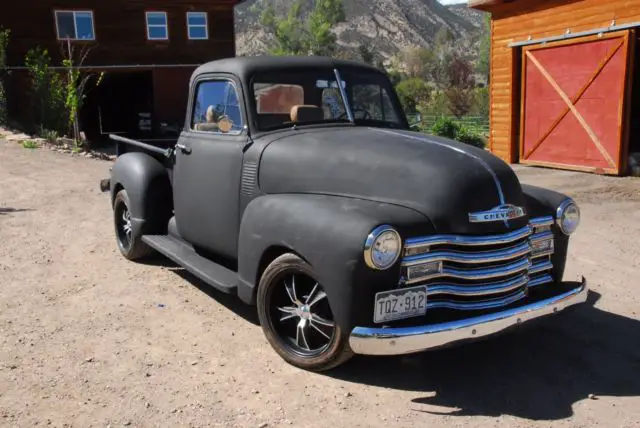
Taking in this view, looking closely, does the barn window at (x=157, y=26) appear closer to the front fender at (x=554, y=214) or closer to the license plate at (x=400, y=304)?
the front fender at (x=554, y=214)

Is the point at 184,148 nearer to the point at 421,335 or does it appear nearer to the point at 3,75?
the point at 421,335

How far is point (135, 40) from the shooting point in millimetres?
24594

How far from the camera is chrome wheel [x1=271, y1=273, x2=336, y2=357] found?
3703 mm

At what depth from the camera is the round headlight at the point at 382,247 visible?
3230 mm

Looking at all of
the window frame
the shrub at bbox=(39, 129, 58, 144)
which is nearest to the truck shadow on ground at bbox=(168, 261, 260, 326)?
the window frame

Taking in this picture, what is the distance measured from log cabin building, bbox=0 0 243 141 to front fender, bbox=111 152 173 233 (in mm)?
17296

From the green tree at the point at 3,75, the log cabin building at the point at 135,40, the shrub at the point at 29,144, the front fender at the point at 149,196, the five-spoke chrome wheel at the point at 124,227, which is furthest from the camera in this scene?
the log cabin building at the point at 135,40

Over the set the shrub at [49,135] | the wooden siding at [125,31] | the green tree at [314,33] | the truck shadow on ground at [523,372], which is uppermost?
the green tree at [314,33]

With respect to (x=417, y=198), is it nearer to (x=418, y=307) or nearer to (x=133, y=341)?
(x=418, y=307)

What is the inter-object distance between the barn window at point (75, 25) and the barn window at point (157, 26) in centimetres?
222

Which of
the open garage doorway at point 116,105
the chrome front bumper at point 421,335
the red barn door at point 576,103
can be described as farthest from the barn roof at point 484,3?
the open garage doorway at point 116,105

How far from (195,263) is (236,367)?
3.96 ft

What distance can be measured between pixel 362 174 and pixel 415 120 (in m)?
1.82

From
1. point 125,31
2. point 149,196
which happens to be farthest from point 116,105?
point 149,196
